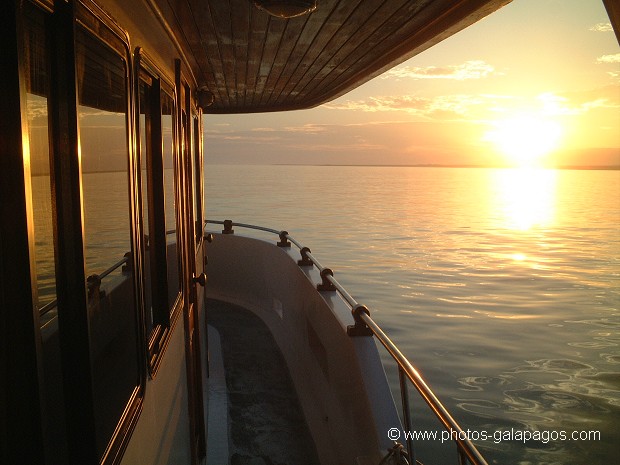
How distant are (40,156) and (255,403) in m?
4.55

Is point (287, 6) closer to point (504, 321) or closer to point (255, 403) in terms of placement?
point (255, 403)

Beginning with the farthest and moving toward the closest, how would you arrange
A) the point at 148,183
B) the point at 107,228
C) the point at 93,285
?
the point at 148,183
the point at 107,228
the point at 93,285

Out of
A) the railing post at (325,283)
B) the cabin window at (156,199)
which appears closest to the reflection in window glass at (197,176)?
the railing post at (325,283)

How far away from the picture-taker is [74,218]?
1125 millimetres

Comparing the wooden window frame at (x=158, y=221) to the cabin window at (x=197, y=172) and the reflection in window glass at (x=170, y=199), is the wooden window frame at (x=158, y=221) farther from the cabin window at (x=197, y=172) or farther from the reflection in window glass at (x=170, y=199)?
the cabin window at (x=197, y=172)

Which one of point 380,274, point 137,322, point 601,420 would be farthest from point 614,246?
point 137,322

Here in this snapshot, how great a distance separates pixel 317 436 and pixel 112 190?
3303mm

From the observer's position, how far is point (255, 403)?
5.18 m

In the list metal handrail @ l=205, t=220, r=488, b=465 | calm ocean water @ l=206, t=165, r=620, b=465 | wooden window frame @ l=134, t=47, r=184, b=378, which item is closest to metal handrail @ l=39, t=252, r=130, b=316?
wooden window frame @ l=134, t=47, r=184, b=378

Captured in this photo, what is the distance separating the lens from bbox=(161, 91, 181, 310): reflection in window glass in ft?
9.18

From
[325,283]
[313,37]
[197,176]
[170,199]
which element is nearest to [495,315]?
[197,176]

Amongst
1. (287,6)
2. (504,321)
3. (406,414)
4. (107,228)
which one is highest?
(287,6)

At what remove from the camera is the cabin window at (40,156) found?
0.94 m

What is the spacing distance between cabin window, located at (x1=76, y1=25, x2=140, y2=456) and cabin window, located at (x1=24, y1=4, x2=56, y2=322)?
5.9 inches
